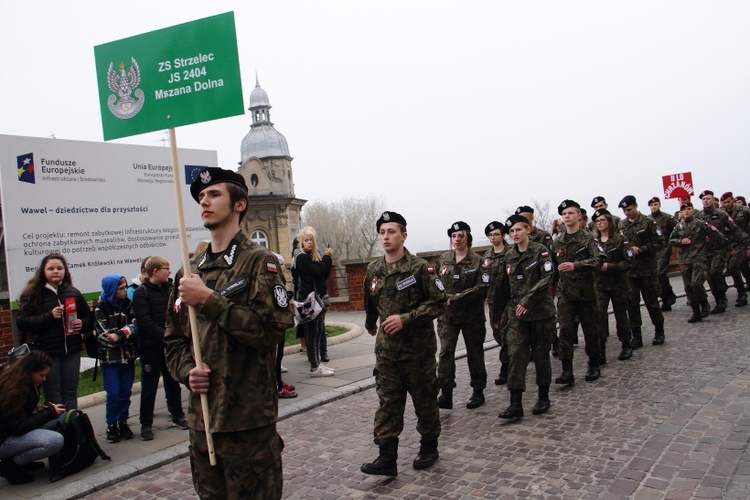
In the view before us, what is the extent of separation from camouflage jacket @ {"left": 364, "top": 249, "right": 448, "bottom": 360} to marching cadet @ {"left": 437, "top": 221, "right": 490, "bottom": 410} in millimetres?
1565

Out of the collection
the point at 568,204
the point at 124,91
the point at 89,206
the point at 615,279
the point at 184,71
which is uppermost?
the point at 124,91

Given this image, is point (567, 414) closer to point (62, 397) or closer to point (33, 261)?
point (62, 397)

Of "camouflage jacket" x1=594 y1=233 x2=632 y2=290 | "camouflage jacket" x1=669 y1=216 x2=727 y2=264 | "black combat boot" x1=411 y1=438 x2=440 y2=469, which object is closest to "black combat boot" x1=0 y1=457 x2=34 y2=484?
"black combat boot" x1=411 y1=438 x2=440 y2=469

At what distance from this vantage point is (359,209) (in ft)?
225

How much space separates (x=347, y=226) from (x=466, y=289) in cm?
6030

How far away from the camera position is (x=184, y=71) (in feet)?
14.5

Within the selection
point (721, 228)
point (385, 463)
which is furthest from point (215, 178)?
point (721, 228)

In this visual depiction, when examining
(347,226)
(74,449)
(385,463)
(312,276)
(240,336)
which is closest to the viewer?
(240,336)

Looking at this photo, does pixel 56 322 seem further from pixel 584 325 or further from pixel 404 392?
pixel 584 325

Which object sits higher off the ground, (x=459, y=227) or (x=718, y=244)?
(x=459, y=227)

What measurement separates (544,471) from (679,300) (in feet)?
40.1

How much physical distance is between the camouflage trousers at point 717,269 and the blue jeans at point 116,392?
11069mm

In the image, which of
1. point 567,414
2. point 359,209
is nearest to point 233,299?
point 567,414

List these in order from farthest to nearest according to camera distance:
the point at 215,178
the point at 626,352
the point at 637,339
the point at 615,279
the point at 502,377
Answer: the point at 637,339 < the point at 615,279 < the point at 626,352 < the point at 502,377 < the point at 215,178
